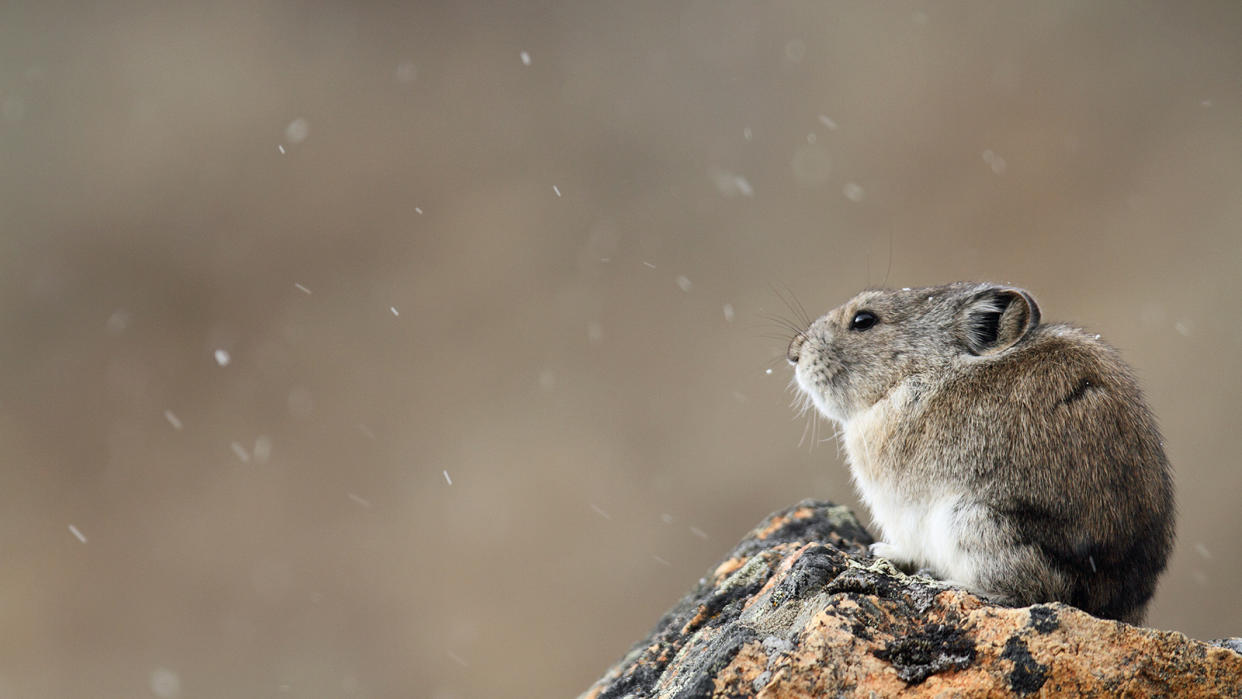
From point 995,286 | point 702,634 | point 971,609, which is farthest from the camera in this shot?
point 995,286

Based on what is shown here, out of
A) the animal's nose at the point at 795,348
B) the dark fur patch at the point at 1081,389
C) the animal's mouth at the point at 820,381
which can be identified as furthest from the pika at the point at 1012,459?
the animal's nose at the point at 795,348

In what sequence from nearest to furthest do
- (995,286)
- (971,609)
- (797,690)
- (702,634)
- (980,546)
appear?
(797,690) → (971,609) → (980,546) → (702,634) → (995,286)

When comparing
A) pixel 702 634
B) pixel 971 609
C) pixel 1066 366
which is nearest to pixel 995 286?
pixel 1066 366

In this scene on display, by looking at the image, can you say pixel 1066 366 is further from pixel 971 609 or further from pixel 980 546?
pixel 971 609

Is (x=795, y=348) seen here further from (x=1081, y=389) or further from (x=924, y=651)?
(x=924, y=651)

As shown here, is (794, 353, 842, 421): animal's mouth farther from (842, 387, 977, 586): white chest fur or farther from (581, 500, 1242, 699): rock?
(581, 500, 1242, 699): rock
